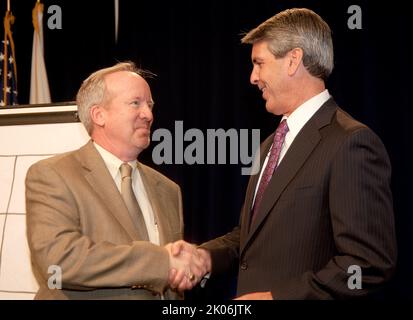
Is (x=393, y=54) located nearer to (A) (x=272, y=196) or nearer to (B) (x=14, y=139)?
(A) (x=272, y=196)

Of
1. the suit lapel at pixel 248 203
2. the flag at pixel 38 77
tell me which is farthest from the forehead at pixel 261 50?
the flag at pixel 38 77

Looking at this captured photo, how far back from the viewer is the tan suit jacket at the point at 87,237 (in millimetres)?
2094

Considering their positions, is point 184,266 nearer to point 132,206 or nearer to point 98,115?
point 132,206

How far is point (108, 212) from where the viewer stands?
7.38 feet

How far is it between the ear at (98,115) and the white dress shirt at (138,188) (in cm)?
11

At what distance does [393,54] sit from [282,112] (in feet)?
5.33

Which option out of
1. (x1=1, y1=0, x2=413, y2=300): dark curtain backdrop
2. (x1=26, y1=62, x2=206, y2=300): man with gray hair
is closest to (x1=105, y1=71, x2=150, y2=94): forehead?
(x1=26, y1=62, x2=206, y2=300): man with gray hair

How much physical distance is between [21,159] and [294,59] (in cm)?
150

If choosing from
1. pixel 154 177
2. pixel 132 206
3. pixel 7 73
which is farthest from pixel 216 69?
pixel 132 206

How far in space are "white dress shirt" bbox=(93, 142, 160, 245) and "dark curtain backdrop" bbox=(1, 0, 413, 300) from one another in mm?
1560

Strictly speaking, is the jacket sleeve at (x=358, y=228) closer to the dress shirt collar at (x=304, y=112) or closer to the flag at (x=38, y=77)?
the dress shirt collar at (x=304, y=112)

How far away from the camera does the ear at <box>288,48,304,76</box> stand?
7.30 ft

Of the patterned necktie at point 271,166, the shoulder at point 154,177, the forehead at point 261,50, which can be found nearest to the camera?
the patterned necktie at point 271,166
